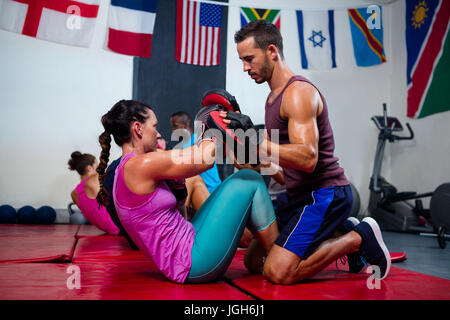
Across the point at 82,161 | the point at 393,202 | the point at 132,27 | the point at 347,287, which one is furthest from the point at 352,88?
the point at 347,287

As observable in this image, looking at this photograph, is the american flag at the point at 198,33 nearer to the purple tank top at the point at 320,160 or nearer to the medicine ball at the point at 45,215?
the medicine ball at the point at 45,215

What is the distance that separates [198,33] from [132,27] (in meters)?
0.96

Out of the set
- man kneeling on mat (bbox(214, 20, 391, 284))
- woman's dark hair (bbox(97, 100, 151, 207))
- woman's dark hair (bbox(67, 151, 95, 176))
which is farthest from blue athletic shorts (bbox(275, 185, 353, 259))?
woman's dark hair (bbox(67, 151, 95, 176))

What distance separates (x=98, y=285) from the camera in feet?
5.93

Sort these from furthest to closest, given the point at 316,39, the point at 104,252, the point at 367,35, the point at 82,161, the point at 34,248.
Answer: the point at 367,35
the point at 316,39
the point at 82,161
the point at 34,248
the point at 104,252

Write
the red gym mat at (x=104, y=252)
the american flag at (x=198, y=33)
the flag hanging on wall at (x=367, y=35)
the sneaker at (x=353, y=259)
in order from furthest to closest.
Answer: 1. the flag hanging on wall at (x=367, y=35)
2. the american flag at (x=198, y=33)
3. the red gym mat at (x=104, y=252)
4. the sneaker at (x=353, y=259)

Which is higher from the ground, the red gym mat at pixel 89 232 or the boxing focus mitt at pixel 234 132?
the boxing focus mitt at pixel 234 132

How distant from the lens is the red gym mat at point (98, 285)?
1598 mm

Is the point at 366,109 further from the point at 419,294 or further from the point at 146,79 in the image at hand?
the point at 419,294

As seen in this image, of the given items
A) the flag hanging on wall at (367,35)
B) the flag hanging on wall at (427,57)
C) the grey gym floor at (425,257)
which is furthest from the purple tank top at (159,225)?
the flag hanging on wall at (367,35)

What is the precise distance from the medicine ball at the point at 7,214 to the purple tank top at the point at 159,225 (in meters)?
4.14

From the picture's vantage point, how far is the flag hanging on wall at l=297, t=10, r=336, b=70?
6.22 metres

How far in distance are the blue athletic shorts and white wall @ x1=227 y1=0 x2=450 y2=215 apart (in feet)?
15.0

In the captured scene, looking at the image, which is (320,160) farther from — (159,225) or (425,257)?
(425,257)
